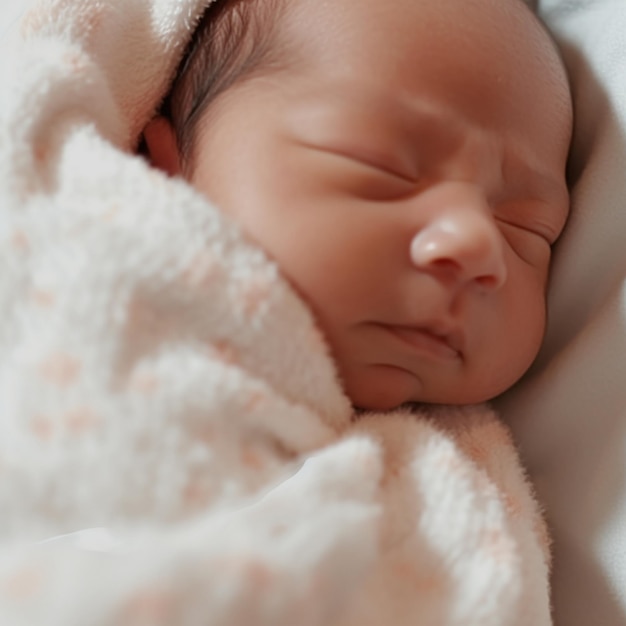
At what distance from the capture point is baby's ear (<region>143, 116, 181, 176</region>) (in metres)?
0.88

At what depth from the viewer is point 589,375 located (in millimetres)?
890

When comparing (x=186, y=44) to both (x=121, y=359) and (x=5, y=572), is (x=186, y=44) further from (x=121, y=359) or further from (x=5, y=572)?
(x=5, y=572)

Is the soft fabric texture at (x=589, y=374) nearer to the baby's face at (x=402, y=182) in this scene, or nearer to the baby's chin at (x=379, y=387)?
the baby's face at (x=402, y=182)

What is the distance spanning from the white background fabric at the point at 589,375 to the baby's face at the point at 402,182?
0.07m

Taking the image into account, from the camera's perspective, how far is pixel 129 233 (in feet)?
2.19

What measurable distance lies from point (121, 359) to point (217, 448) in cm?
10

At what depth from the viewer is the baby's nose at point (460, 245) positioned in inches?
29.1

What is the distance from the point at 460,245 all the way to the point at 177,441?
0.32 meters


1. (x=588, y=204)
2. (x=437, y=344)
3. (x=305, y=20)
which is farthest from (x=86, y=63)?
(x=588, y=204)

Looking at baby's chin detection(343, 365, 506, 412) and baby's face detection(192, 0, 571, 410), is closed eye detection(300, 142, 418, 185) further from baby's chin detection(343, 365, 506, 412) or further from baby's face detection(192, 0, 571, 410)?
baby's chin detection(343, 365, 506, 412)

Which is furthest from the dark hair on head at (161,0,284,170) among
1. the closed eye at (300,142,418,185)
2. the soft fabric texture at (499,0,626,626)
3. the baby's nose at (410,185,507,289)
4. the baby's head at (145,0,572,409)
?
the soft fabric texture at (499,0,626,626)

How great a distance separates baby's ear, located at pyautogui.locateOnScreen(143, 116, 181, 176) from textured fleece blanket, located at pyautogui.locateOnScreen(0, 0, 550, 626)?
8 centimetres

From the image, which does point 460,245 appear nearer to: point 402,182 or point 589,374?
point 402,182

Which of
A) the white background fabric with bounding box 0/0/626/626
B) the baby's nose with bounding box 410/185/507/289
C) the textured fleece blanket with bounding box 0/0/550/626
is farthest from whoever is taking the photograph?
the white background fabric with bounding box 0/0/626/626
